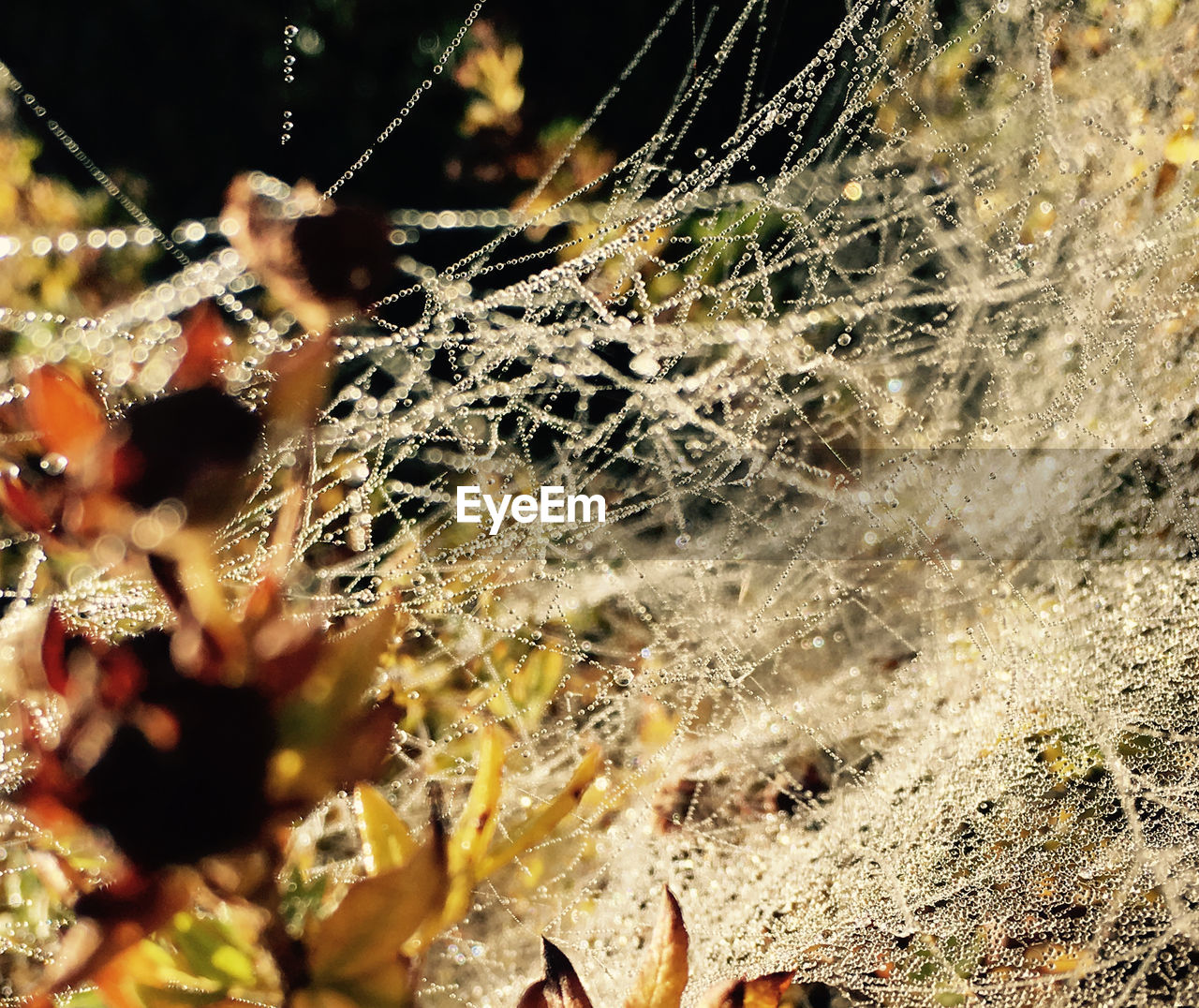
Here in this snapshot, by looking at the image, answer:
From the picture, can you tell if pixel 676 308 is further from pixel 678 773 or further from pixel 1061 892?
pixel 1061 892

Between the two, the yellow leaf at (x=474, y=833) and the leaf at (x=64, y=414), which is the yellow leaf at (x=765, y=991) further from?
the leaf at (x=64, y=414)

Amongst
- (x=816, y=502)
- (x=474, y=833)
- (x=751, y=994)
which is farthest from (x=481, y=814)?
(x=816, y=502)

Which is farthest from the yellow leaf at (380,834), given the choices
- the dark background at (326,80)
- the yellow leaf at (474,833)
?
the dark background at (326,80)

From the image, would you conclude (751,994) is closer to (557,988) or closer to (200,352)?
(557,988)

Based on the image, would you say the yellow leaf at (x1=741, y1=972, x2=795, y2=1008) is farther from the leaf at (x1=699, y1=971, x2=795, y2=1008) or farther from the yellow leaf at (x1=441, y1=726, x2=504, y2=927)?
the yellow leaf at (x1=441, y1=726, x2=504, y2=927)

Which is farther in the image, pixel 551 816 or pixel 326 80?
pixel 326 80

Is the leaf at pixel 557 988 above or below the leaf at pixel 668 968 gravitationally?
above
